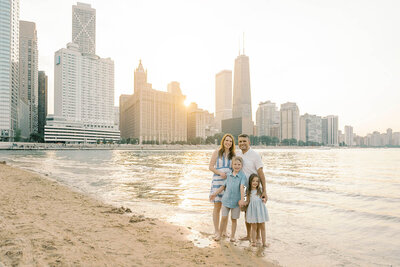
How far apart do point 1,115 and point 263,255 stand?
16517cm

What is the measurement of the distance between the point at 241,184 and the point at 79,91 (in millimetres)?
202542

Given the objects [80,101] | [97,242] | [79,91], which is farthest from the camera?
[79,91]

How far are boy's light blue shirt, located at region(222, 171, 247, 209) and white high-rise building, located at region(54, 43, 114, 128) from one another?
192 m

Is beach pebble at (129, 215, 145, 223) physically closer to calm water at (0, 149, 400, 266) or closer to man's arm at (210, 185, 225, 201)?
calm water at (0, 149, 400, 266)

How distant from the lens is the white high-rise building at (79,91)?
182 meters

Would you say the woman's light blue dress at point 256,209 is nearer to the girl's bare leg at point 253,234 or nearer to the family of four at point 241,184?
the family of four at point 241,184

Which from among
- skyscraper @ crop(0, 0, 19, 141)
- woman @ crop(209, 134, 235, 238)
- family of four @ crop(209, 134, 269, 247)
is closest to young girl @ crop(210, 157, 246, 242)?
family of four @ crop(209, 134, 269, 247)

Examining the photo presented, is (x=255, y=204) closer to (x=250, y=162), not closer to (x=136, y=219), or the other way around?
(x=250, y=162)

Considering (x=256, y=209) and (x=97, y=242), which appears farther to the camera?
(x=256, y=209)

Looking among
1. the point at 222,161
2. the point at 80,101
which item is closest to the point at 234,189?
the point at 222,161

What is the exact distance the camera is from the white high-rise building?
7151 inches

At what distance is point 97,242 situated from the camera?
5754 millimetres

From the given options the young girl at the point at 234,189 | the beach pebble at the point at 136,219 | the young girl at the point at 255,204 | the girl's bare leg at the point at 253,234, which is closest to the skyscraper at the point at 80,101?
the beach pebble at the point at 136,219

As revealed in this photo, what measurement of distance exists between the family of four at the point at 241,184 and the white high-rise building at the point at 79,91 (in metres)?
191
